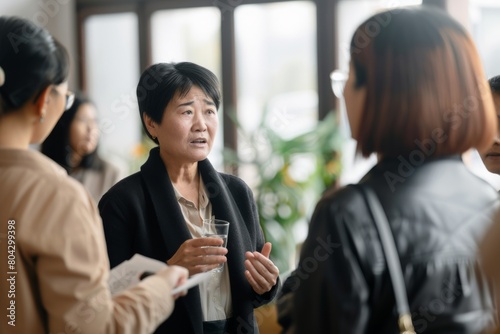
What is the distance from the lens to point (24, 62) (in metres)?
1.26

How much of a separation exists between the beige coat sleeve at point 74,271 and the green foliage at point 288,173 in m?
3.37

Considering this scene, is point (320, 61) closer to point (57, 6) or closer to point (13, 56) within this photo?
point (57, 6)

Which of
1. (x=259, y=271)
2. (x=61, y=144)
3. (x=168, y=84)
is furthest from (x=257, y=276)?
(x=61, y=144)

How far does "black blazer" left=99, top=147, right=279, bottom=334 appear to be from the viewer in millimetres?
1789

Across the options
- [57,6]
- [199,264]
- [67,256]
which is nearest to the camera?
[67,256]

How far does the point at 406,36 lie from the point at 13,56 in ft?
2.50

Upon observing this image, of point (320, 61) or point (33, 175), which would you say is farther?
point (320, 61)

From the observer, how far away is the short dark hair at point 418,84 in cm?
118

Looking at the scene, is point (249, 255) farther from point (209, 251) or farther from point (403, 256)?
point (403, 256)

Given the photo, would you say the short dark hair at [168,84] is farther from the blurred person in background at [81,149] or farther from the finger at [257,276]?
the blurred person in background at [81,149]

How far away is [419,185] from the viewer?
1205mm

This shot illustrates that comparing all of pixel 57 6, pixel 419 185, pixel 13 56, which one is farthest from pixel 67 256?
pixel 57 6

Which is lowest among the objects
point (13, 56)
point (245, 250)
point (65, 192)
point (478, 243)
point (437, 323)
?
point (245, 250)

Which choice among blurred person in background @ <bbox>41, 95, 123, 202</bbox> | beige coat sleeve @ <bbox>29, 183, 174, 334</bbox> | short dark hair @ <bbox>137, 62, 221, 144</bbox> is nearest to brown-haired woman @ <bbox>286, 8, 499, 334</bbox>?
beige coat sleeve @ <bbox>29, 183, 174, 334</bbox>
